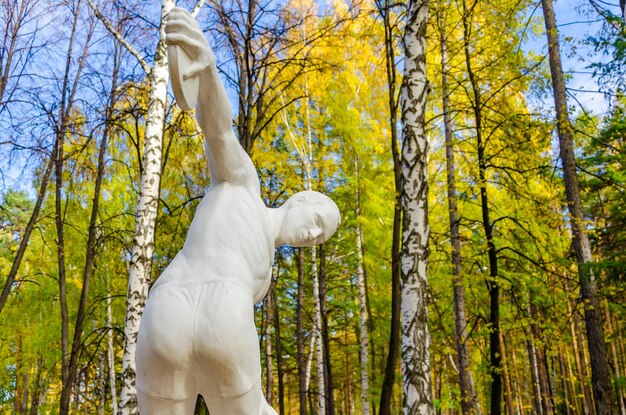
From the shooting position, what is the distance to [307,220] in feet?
7.96

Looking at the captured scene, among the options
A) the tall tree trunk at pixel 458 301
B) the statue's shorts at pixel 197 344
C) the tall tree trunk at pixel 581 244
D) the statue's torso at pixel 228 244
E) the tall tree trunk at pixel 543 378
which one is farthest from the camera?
the tall tree trunk at pixel 543 378

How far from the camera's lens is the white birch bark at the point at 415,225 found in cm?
473

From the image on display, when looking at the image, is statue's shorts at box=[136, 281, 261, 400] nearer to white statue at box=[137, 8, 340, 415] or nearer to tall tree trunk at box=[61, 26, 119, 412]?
white statue at box=[137, 8, 340, 415]

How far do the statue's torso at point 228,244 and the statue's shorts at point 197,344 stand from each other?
0.22ft

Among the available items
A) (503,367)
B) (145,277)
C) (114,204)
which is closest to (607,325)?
(503,367)

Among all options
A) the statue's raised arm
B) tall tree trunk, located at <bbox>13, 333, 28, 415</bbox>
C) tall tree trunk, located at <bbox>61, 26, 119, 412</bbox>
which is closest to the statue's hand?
the statue's raised arm

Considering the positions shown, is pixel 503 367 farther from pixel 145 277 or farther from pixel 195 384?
pixel 195 384

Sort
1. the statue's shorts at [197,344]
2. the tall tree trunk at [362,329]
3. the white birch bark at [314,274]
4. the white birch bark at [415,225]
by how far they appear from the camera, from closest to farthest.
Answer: the statue's shorts at [197,344] < the white birch bark at [415,225] < the white birch bark at [314,274] < the tall tree trunk at [362,329]

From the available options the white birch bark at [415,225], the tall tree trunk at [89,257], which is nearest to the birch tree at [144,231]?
the tall tree trunk at [89,257]

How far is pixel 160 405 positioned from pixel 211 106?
1099 millimetres

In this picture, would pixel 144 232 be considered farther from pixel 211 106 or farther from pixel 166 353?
pixel 166 353

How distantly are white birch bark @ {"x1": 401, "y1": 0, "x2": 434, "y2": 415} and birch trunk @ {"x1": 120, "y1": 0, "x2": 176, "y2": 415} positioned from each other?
302 centimetres

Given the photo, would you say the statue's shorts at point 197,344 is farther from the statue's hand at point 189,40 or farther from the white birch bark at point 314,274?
the white birch bark at point 314,274

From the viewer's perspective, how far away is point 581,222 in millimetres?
8258
